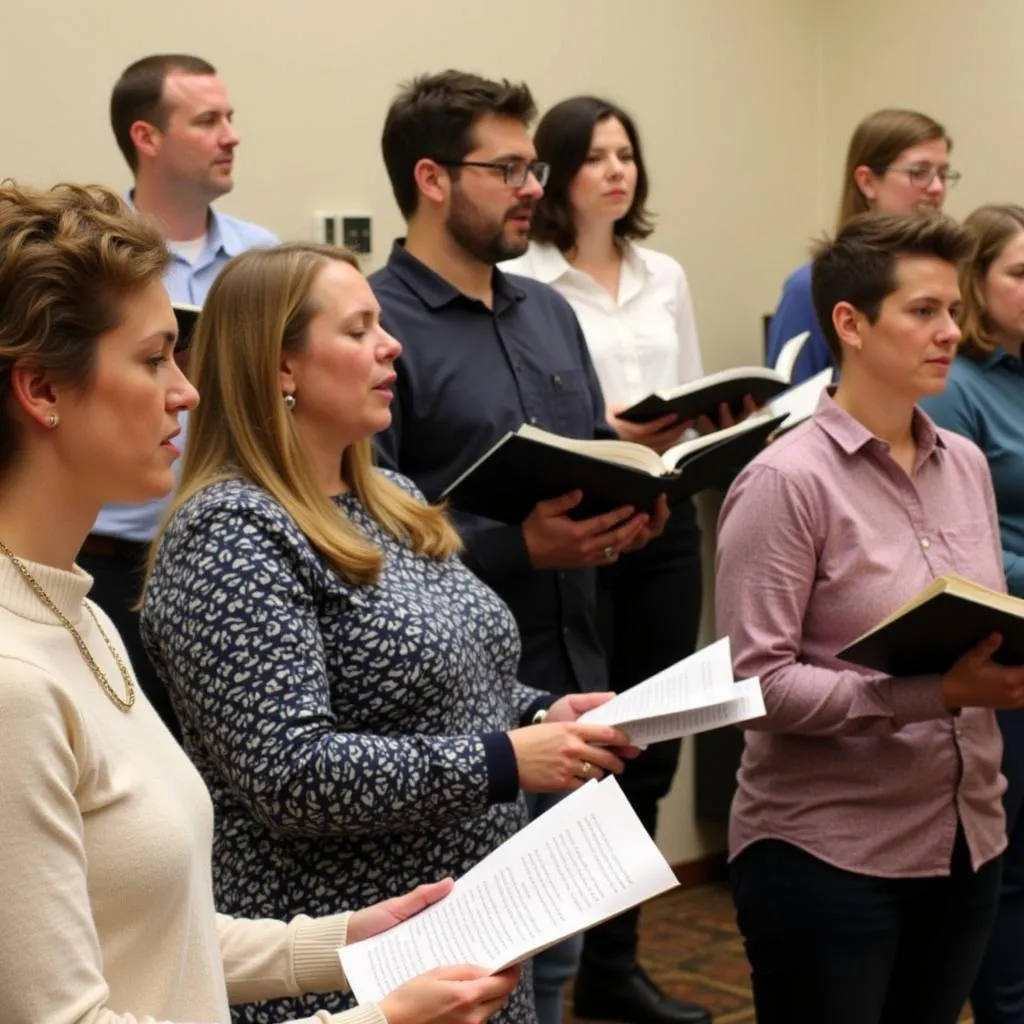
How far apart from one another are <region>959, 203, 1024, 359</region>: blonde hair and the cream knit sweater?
2.16 meters

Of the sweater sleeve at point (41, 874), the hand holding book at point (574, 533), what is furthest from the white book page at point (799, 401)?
Answer: the sweater sleeve at point (41, 874)

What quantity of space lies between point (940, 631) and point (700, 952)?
2.23 m

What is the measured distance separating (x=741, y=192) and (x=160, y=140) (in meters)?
2.07

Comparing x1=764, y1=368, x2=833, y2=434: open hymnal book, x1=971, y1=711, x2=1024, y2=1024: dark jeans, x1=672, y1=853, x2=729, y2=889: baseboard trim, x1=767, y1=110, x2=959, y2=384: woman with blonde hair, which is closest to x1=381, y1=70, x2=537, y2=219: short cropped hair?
x1=764, y1=368, x2=833, y2=434: open hymnal book

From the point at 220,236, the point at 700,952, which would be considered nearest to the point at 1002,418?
the point at 220,236

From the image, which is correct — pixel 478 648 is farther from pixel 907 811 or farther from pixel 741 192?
pixel 741 192

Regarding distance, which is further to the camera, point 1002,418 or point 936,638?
point 1002,418

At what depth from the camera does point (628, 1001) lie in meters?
3.74

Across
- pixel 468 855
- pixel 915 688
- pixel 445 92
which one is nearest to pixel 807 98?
pixel 445 92

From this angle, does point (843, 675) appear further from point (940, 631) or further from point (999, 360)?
point (999, 360)

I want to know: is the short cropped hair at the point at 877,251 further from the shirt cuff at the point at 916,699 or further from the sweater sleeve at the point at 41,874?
the sweater sleeve at the point at 41,874

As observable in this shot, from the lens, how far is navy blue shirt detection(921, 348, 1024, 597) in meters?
3.18

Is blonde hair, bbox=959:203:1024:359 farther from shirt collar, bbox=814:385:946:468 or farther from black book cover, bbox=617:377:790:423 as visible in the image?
shirt collar, bbox=814:385:946:468

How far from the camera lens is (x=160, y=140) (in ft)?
11.1
